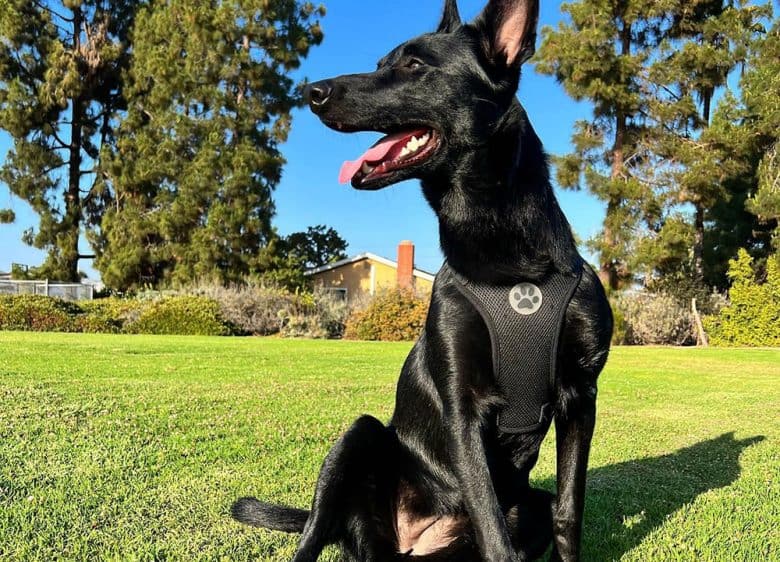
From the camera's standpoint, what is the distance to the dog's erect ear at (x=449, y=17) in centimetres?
224

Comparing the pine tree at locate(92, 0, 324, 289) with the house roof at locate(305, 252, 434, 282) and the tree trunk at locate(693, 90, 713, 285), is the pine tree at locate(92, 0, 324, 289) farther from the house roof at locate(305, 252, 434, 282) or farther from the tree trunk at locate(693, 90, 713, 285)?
the tree trunk at locate(693, 90, 713, 285)

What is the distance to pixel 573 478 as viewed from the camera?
6.66 feet

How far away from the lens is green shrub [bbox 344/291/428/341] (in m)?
19.0

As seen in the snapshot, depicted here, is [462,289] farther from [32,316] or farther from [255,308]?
[32,316]

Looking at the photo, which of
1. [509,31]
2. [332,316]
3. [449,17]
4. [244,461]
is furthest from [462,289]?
[332,316]

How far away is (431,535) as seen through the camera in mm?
2119

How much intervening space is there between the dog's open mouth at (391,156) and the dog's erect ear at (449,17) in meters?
0.51

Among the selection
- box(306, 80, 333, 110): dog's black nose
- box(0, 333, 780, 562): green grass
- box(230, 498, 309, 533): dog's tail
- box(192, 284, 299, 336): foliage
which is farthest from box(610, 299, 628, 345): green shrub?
box(306, 80, 333, 110): dog's black nose

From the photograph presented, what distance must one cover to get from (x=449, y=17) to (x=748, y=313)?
755 inches

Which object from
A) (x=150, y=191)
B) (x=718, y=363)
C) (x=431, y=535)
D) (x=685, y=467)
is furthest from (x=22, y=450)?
(x=150, y=191)

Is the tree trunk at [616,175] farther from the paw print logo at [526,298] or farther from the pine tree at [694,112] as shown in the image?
the paw print logo at [526,298]

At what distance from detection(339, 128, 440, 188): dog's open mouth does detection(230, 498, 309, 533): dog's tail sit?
1306 mm

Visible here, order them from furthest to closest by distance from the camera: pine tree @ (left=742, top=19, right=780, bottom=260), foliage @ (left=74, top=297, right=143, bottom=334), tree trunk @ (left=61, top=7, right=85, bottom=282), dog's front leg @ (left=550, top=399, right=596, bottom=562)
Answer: tree trunk @ (left=61, top=7, right=85, bottom=282) < foliage @ (left=74, top=297, right=143, bottom=334) < pine tree @ (left=742, top=19, right=780, bottom=260) < dog's front leg @ (left=550, top=399, right=596, bottom=562)

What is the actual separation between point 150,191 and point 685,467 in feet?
89.8
